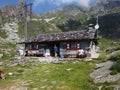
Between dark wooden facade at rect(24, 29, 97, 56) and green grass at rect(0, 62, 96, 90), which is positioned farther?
dark wooden facade at rect(24, 29, 97, 56)

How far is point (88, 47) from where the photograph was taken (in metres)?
48.2

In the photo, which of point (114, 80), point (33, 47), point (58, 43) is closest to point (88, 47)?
point (58, 43)

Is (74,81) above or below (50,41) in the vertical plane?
below

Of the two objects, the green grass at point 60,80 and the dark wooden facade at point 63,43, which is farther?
the dark wooden facade at point 63,43

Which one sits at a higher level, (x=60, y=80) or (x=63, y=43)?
(x=63, y=43)

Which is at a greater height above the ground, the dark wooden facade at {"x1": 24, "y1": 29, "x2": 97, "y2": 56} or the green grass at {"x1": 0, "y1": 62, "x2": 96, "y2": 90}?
the dark wooden facade at {"x1": 24, "y1": 29, "x2": 97, "y2": 56}

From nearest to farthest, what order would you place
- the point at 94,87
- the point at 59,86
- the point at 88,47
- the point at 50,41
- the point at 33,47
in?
the point at 94,87 → the point at 59,86 → the point at 88,47 → the point at 50,41 → the point at 33,47

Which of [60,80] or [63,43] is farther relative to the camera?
[63,43]

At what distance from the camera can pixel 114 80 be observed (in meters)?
22.1

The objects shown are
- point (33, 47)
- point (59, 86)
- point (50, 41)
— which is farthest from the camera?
point (33, 47)

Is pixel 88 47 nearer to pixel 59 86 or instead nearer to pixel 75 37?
pixel 75 37

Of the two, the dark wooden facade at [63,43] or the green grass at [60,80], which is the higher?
the dark wooden facade at [63,43]

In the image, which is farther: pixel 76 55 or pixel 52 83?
pixel 76 55

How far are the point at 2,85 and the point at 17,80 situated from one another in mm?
2365
